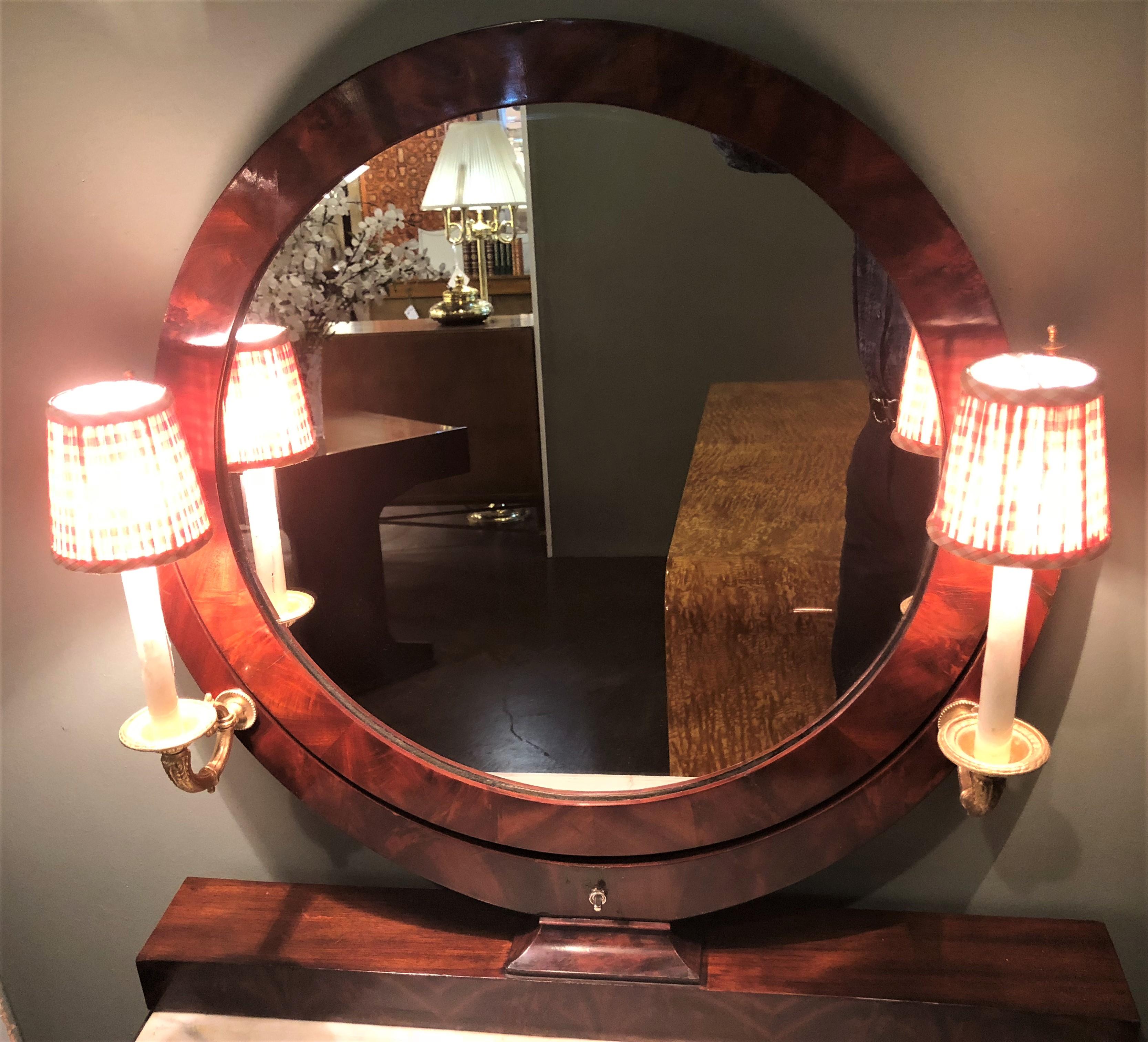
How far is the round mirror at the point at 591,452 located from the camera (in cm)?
73

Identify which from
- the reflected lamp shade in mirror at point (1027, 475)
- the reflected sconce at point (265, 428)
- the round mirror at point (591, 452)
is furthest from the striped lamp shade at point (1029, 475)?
the reflected sconce at point (265, 428)

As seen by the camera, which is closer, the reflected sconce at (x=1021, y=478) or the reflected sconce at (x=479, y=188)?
the reflected sconce at (x=1021, y=478)

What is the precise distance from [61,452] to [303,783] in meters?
0.37

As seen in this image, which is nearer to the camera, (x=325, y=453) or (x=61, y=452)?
(x=61, y=452)

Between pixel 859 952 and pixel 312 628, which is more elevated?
pixel 312 628

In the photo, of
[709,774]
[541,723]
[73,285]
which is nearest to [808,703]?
[709,774]

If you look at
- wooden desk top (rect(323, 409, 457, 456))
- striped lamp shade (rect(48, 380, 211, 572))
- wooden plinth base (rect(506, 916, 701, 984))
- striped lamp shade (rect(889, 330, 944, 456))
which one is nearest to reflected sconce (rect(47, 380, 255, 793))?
striped lamp shade (rect(48, 380, 211, 572))

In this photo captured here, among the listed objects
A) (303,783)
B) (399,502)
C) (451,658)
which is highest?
(399,502)

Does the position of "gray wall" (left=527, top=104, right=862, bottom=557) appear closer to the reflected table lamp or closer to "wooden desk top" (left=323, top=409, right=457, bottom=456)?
"wooden desk top" (left=323, top=409, right=457, bottom=456)

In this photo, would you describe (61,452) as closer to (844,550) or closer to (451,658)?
(451,658)

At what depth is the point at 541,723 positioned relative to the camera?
0.84m

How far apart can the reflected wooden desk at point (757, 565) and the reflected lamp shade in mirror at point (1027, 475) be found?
111 mm

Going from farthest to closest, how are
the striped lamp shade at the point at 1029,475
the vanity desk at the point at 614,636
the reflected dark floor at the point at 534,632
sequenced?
the reflected dark floor at the point at 534,632 < the vanity desk at the point at 614,636 < the striped lamp shade at the point at 1029,475

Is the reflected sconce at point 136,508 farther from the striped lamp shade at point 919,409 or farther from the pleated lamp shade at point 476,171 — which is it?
the striped lamp shade at point 919,409
